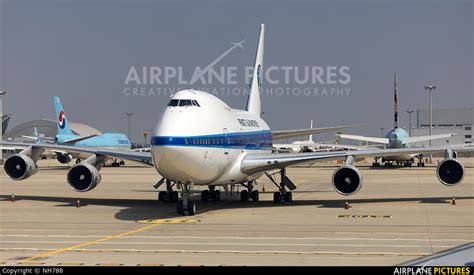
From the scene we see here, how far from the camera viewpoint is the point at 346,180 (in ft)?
94.2

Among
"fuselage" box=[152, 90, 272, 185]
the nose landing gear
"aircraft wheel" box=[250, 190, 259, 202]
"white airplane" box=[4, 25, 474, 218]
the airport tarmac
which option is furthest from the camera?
"aircraft wheel" box=[250, 190, 259, 202]

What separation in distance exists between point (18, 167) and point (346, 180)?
50.3 feet

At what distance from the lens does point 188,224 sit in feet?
77.1

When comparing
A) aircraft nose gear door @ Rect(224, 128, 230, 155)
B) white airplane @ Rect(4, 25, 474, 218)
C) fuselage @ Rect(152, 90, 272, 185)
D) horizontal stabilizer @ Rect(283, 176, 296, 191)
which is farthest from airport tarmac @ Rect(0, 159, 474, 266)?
aircraft nose gear door @ Rect(224, 128, 230, 155)

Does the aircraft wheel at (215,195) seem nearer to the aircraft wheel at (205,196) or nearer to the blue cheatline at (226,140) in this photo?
the aircraft wheel at (205,196)

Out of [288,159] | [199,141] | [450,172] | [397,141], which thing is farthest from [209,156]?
[397,141]

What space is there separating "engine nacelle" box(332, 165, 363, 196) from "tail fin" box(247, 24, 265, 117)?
38.2 ft

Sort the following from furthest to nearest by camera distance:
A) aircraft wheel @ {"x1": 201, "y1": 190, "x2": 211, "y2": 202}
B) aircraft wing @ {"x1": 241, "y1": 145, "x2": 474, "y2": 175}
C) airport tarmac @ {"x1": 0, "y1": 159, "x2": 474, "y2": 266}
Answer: aircraft wheel @ {"x1": 201, "y1": 190, "x2": 211, "y2": 202}, aircraft wing @ {"x1": 241, "y1": 145, "x2": 474, "y2": 175}, airport tarmac @ {"x1": 0, "y1": 159, "x2": 474, "y2": 266}

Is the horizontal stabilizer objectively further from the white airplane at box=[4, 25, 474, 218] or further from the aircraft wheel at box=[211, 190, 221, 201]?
the aircraft wheel at box=[211, 190, 221, 201]

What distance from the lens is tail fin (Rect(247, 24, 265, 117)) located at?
40.2 m

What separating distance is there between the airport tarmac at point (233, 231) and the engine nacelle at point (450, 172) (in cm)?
118

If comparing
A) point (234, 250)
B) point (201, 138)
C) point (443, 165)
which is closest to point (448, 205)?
point (443, 165)

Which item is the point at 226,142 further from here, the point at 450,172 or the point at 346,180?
the point at 450,172

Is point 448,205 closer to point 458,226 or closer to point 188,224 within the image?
point 458,226
